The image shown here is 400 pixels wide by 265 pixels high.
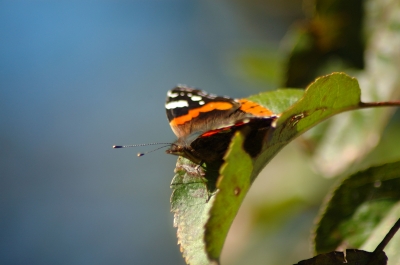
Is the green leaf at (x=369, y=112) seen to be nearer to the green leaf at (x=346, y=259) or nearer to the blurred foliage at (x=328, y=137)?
the blurred foliage at (x=328, y=137)

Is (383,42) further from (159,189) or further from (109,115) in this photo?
(109,115)

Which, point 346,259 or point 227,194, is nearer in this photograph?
point 227,194

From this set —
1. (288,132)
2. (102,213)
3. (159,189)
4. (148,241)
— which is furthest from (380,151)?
(102,213)

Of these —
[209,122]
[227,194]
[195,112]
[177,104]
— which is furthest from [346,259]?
[177,104]

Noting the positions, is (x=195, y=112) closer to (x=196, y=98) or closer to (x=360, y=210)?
(x=196, y=98)

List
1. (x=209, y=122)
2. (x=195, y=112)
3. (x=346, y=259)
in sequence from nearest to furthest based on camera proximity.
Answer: (x=346, y=259) < (x=209, y=122) < (x=195, y=112)

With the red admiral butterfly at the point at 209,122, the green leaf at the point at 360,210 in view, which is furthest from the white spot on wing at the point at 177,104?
the green leaf at the point at 360,210

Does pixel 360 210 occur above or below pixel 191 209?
below

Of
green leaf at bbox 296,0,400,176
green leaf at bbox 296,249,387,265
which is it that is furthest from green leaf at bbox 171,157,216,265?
green leaf at bbox 296,0,400,176
